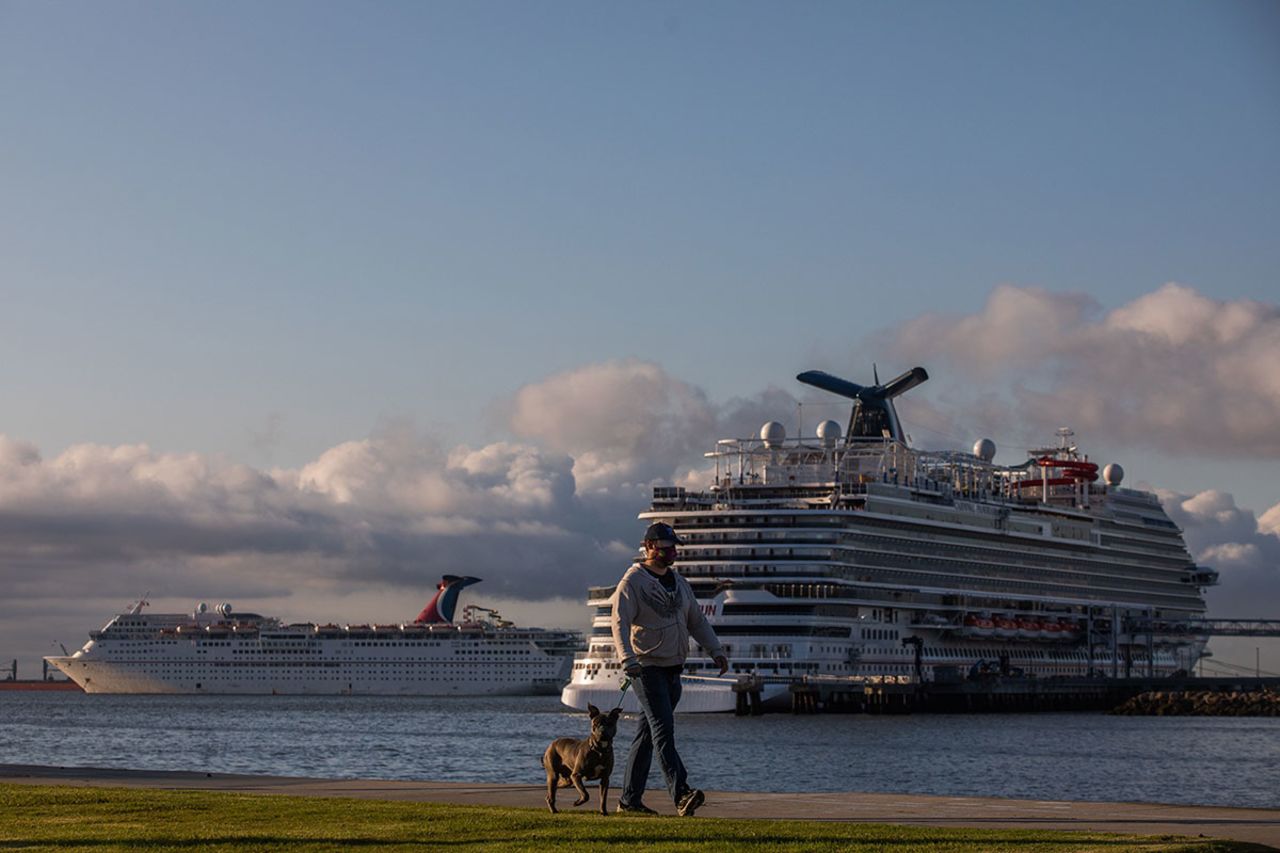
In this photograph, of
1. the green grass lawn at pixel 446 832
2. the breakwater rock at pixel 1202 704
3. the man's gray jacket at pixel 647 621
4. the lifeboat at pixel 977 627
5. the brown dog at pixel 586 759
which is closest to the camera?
the green grass lawn at pixel 446 832

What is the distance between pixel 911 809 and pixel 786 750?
4064cm

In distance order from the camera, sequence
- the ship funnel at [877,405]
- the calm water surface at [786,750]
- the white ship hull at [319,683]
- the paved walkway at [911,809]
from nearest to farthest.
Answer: the paved walkway at [911,809]
the calm water surface at [786,750]
the ship funnel at [877,405]
the white ship hull at [319,683]

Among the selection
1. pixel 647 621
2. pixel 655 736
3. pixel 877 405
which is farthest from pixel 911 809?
pixel 877 405

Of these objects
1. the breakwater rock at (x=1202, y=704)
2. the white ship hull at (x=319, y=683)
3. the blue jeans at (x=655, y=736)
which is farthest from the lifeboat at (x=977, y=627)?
the blue jeans at (x=655, y=736)

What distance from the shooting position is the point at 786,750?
176ft

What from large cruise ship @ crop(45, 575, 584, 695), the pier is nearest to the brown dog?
the pier

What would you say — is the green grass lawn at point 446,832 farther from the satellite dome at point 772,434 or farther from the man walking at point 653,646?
the satellite dome at point 772,434

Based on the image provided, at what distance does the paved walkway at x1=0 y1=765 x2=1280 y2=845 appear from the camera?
12.6m

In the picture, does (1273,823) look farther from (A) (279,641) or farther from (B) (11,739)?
(A) (279,641)

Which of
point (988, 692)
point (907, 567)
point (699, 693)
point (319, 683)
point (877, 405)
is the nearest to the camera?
point (699, 693)

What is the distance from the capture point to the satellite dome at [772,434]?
97750 mm

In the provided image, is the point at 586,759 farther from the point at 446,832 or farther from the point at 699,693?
the point at 699,693

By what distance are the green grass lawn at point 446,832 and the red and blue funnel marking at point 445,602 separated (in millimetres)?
139740

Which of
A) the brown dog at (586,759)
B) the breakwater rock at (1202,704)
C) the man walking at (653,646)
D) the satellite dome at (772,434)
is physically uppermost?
the satellite dome at (772,434)
